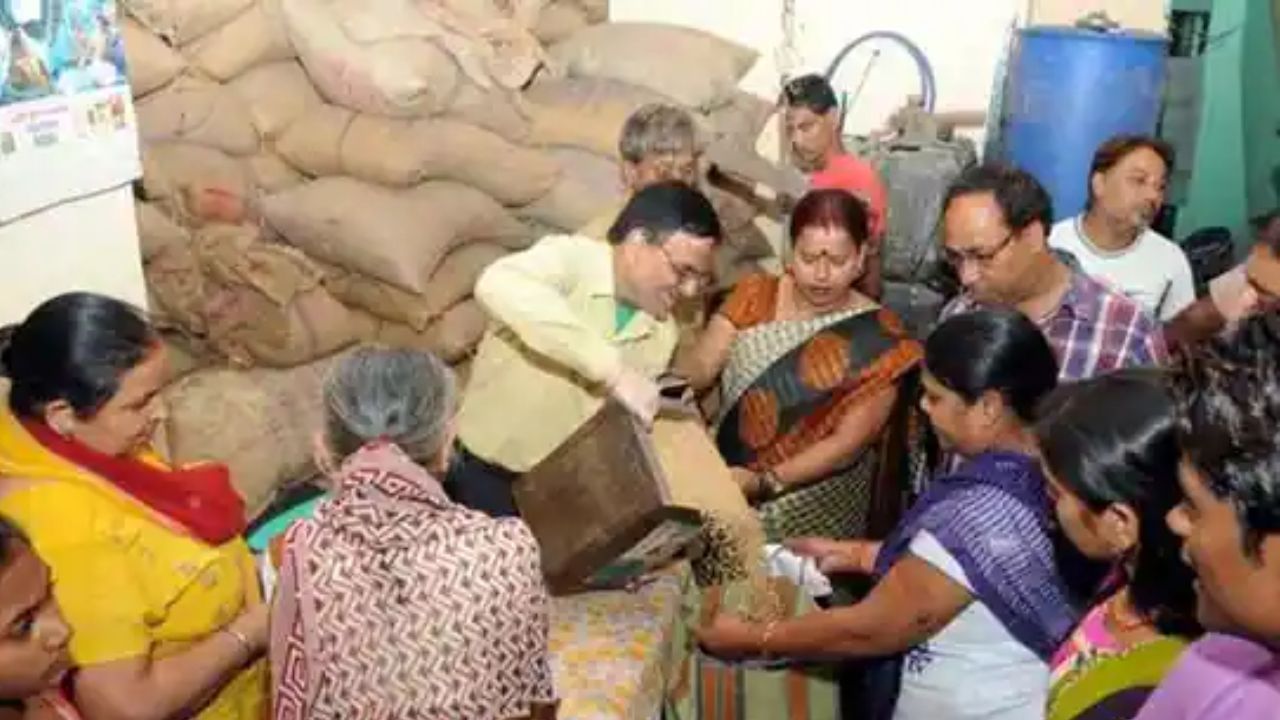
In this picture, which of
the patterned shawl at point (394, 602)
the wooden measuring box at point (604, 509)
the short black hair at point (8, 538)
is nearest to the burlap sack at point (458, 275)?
the wooden measuring box at point (604, 509)

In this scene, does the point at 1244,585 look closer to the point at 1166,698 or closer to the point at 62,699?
the point at 1166,698

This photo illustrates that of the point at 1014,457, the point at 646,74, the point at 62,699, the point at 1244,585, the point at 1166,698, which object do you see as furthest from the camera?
the point at 646,74

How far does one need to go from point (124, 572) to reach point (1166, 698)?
119 cm

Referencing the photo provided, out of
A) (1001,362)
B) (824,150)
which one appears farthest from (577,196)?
(1001,362)

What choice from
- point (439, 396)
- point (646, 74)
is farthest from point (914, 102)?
point (439, 396)

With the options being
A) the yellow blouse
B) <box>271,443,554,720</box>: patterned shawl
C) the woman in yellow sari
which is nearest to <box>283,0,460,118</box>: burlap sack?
the woman in yellow sari

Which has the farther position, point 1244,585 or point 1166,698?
point 1166,698

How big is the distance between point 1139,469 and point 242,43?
2.83 metres

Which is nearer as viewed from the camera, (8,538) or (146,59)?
(8,538)

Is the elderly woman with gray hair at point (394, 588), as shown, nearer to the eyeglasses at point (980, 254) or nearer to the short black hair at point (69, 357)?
the short black hair at point (69, 357)

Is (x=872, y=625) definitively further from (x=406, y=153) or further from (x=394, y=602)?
(x=406, y=153)

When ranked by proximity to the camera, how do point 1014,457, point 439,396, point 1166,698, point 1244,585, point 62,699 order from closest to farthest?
1. point 1244,585
2. point 1166,698
3. point 62,699
4. point 439,396
5. point 1014,457

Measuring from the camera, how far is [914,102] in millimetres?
4711

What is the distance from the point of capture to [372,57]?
138 inches
